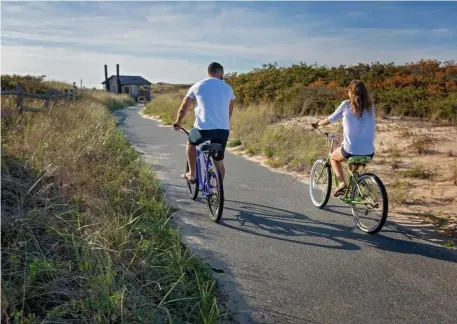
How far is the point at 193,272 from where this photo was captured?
136 inches

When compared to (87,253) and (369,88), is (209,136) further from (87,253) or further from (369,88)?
(369,88)

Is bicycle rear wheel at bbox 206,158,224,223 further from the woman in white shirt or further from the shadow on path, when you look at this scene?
the woman in white shirt

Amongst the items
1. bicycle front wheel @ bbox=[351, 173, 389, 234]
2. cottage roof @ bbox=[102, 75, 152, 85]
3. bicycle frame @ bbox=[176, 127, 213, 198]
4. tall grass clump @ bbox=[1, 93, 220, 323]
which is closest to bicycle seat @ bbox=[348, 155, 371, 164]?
bicycle front wheel @ bbox=[351, 173, 389, 234]

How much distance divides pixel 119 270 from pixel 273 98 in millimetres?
17425

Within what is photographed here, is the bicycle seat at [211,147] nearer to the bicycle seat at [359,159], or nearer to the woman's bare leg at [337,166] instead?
the woman's bare leg at [337,166]

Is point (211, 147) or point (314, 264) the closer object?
point (314, 264)

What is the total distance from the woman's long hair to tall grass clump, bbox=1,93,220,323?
2.75 metres

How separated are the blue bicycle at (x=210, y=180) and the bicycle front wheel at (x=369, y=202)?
1752 millimetres

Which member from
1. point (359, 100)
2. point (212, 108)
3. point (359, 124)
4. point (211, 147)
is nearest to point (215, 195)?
point (211, 147)

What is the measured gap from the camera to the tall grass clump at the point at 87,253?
8.75ft

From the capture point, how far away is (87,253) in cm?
326

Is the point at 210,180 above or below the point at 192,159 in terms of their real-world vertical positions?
below

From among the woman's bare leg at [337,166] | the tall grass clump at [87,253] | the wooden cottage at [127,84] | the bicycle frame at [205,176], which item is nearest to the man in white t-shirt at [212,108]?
the bicycle frame at [205,176]

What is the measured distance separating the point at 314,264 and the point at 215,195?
1737 millimetres
